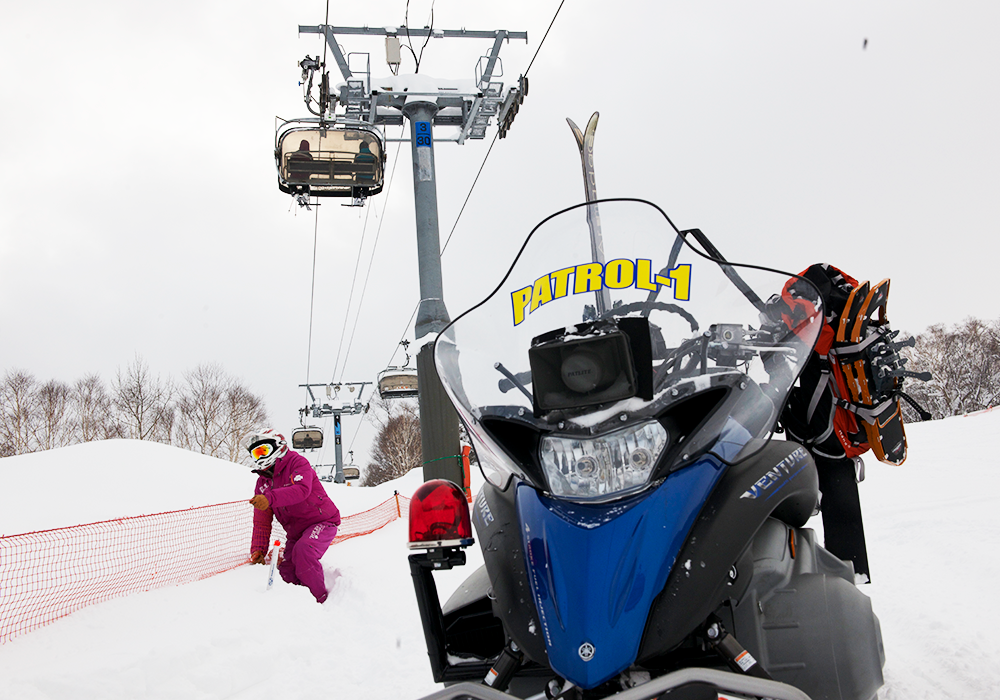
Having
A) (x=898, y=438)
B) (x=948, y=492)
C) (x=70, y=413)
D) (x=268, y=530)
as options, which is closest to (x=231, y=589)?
(x=268, y=530)

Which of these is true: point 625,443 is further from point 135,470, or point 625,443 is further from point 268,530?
point 135,470

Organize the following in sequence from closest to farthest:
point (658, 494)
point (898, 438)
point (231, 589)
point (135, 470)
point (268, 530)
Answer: point (658, 494)
point (898, 438)
point (231, 589)
point (268, 530)
point (135, 470)

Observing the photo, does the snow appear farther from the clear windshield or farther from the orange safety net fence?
the clear windshield

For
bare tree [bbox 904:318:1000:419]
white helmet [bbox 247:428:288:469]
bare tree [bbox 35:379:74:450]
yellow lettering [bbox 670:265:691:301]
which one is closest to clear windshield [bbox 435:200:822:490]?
yellow lettering [bbox 670:265:691:301]

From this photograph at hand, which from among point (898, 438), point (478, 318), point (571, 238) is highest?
point (571, 238)

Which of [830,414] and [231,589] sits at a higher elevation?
[830,414]

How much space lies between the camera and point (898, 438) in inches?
122

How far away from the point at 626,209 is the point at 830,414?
6.00ft

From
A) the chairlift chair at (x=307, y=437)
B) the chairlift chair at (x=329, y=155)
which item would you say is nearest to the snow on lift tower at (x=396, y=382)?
the chairlift chair at (x=329, y=155)

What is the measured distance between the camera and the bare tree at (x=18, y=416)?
38.9 m

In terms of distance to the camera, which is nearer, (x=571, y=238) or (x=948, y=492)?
(x=571, y=238)

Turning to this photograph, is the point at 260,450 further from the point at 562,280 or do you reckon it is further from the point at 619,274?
the point at 619,274

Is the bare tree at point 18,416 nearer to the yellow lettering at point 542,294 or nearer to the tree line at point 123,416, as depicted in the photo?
the tree line at point 123,416

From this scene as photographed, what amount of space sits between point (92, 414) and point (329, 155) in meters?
41.2
